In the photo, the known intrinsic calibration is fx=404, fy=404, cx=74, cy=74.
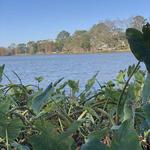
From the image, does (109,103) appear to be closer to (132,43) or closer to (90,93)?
(90,93)

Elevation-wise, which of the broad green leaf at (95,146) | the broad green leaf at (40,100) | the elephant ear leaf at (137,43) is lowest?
the broad green leaf at (40,100)

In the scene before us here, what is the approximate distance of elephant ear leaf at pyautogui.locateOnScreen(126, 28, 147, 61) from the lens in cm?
37

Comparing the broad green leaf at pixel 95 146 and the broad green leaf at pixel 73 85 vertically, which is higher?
the broad green leaf at pixel 95 146

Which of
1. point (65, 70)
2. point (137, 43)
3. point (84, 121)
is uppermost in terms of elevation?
point (137, 43)

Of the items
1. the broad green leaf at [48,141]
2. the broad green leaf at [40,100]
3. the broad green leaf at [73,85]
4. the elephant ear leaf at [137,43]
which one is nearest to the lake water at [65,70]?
the broad green leaf at [73,85]

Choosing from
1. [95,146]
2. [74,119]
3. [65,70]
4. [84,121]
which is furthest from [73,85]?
[65,70]

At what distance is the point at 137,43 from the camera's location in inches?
14.8

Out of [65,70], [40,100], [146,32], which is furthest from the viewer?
[65,70]

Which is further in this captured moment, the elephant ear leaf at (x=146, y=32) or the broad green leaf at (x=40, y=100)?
the broad green leaf at (x=40, y=100)

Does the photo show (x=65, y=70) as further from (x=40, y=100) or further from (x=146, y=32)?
(x=146, y=32)

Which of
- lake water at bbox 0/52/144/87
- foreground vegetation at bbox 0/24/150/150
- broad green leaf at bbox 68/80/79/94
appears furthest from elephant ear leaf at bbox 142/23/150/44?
broad green leaf at bbox 68/80/79/94

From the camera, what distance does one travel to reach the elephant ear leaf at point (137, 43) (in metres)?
0.37

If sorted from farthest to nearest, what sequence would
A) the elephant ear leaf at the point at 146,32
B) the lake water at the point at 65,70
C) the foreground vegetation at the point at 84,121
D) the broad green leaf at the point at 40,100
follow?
1. the lake water at the point at 65,70
2. the broad green leaf at the point at 40,100
3. the elephant ear leaf at the point at 146,32
4. the foreground vegetation at the point at 84,121

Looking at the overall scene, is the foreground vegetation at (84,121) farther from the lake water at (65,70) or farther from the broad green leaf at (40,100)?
the lake water at (65,70)
